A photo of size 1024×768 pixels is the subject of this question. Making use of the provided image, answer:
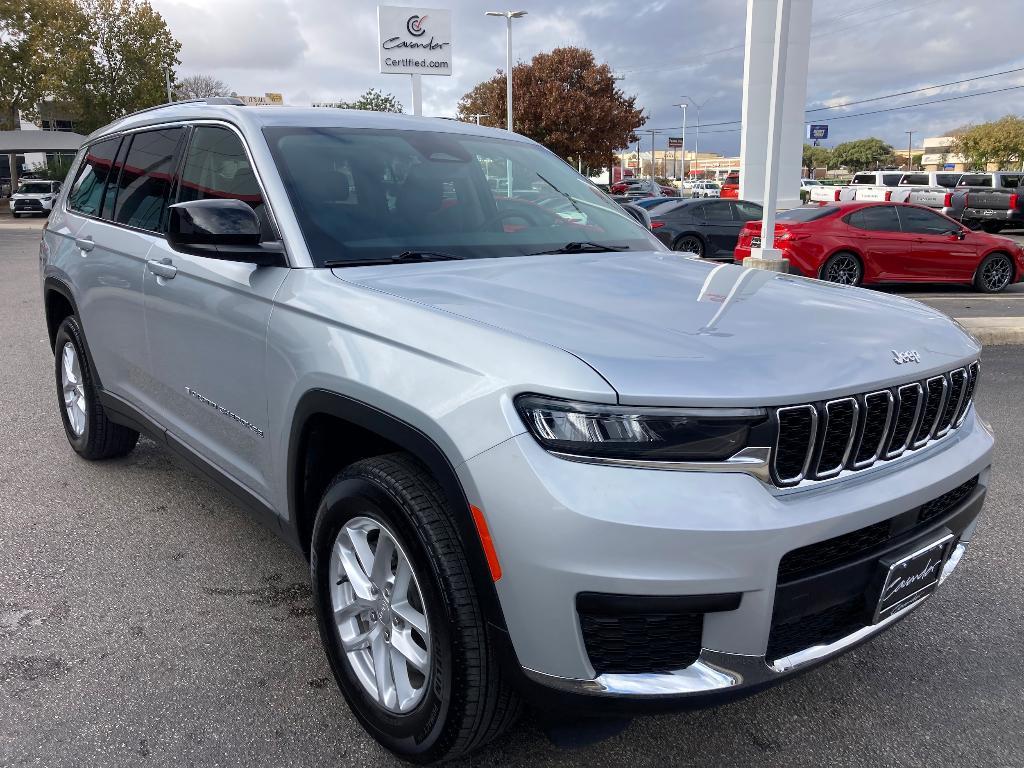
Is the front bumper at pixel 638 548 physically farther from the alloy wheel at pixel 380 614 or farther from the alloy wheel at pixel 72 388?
the alloy wheel at pixel 72 388

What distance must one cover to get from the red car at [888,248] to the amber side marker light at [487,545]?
12397 millimetres

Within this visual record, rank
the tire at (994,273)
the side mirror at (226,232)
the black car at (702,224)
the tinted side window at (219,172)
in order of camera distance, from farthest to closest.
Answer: the black car at (702,224), the tire at (994,273), the tinted side window at (219,172), the side mirror at (226,232)

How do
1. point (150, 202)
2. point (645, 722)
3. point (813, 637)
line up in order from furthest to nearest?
point (150, 202) < point (645, 722) < point (813, 637)

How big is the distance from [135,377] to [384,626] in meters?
2.14

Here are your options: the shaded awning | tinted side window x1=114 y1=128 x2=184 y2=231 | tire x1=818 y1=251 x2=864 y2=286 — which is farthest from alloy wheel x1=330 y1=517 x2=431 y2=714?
the shaded awning

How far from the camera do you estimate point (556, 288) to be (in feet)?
8.52

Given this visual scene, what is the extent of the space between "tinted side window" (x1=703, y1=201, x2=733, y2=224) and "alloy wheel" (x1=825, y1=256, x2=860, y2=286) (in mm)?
4228

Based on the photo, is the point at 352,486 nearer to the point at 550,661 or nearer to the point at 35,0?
the point at 550,661

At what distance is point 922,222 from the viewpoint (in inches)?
537

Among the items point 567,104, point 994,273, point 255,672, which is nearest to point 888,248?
point 994,273

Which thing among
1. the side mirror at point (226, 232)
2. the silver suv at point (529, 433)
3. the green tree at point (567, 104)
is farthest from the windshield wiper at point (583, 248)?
the green tree at point (567, 104)

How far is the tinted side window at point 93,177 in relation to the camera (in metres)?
4.48

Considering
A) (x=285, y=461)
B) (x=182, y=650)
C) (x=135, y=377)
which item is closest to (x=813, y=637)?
(x=285, y=461)

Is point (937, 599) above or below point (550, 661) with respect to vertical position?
below
